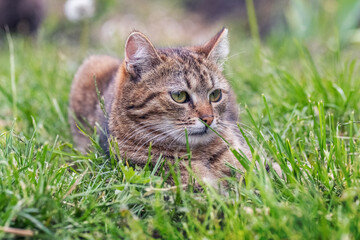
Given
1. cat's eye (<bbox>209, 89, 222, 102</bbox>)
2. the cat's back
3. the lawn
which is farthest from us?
the cat's back


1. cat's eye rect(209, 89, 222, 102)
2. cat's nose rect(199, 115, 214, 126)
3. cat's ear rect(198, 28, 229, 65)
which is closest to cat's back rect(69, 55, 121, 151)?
cat's ear rect(198, 28, 229, 65)

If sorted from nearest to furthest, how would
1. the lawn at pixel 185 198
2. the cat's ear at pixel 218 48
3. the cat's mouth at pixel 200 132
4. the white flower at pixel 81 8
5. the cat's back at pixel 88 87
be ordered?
the lawn at pixel 185 198 → the cat's mouth at pixel 200 132 → the cat's ear at pixel 218 48 → the cat's back at pixel 88 87 → the white flower at pixel 81 8

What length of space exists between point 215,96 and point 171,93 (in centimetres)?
33

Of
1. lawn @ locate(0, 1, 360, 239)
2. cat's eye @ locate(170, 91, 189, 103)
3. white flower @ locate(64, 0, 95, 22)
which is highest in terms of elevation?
white flower @ locate(64, 0, 95, 22)

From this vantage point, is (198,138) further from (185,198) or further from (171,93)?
(185,198)

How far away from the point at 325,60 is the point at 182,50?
8.50 feet

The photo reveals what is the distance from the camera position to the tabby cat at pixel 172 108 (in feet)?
7.92

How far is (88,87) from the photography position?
11.9ft

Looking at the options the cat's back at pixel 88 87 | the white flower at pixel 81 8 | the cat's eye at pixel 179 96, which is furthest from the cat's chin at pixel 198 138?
the white flower at pixel 81 8

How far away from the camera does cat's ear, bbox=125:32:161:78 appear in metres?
2.49

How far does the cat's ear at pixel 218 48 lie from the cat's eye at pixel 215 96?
26 centimetres

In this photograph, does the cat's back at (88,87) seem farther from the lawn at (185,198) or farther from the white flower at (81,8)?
the white flower at (81,8)

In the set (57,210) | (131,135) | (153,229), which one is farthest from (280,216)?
(131,135)

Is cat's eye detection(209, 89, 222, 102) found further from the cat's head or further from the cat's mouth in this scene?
the cat's mouth
